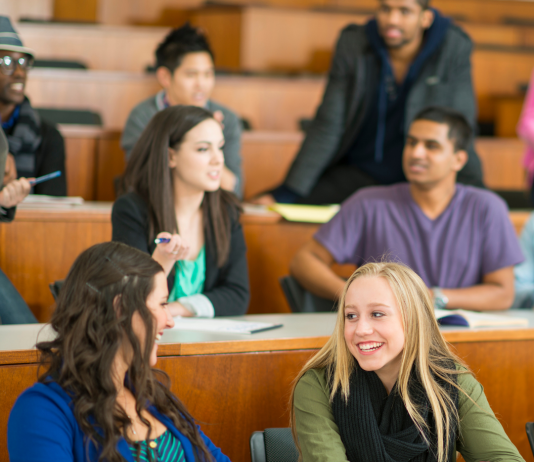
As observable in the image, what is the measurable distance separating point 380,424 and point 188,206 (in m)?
0.91

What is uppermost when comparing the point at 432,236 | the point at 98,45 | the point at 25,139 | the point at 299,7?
the point at 299,7

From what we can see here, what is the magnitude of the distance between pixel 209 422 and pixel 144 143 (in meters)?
0.84

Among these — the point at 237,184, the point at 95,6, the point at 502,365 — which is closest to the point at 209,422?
the point at 502,365

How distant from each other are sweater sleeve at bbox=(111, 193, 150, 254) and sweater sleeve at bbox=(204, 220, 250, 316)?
8.9 inches

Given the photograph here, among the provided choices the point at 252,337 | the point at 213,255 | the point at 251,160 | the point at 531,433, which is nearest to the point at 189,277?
the point at 213,255

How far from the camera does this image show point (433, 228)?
227 cm

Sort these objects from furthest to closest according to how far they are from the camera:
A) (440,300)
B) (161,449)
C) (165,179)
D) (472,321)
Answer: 1. (440,300)
2. (165,179)
3. (472,321)
4. (161,449)

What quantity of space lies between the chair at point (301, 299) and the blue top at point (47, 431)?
1.20 meters

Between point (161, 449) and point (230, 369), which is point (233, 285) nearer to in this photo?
point (230, 369)

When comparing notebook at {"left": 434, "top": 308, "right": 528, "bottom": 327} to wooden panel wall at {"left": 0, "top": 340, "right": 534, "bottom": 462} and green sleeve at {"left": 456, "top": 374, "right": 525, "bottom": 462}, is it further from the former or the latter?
green sleeve at {"left": 456, "top": 374, "right": 525, "bottom": 462}

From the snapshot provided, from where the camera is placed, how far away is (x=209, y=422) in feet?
4.94

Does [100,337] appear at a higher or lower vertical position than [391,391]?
higher

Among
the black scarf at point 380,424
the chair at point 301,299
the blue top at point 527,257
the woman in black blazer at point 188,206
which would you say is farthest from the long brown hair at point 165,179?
the blue top at point 527,257

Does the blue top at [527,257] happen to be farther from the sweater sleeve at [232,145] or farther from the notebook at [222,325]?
the notebook at [222,325]
